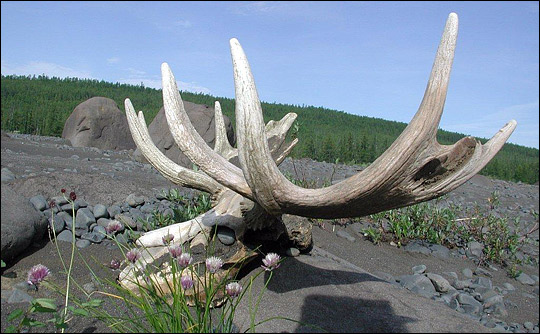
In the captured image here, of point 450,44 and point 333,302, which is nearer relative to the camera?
point 450,44

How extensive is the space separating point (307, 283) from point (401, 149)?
4.30ft

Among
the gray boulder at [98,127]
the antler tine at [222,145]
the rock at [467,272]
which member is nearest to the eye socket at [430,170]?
the antler tine at [222,145]

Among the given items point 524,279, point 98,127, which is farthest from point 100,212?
point 98,127

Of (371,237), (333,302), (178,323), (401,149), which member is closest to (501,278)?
(371,237)

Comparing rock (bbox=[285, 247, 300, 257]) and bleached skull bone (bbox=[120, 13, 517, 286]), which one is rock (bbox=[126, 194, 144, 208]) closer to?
rock (bbox=[285, 247, 300, 257])

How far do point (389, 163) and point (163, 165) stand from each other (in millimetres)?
1993

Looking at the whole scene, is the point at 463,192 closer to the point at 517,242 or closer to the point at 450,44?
the point at 517,242

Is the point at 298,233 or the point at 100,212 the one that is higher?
the point at 298,233

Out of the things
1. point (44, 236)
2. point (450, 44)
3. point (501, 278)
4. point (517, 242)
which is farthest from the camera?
point (517, 242)

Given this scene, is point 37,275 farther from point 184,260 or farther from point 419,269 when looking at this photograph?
point 419,269

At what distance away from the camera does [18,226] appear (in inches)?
126

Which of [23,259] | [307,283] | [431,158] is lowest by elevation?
[23,259]

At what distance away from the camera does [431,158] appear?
5.98ft

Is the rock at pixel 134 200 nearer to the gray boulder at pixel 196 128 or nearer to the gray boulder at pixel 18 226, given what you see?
the gray boulder at pixel 18 226
